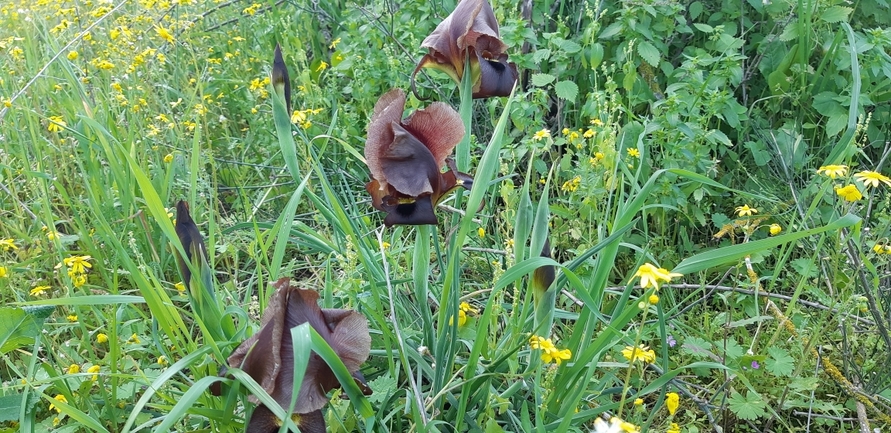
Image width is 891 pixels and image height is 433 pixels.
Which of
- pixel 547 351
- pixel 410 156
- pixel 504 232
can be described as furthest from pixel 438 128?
pixel 504 232

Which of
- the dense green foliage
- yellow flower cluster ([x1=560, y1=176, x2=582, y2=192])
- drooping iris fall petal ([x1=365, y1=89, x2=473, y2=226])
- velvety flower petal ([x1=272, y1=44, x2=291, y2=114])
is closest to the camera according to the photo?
drooping iris fall petal ([x1=365, y1=89, x2=473, y2=226])

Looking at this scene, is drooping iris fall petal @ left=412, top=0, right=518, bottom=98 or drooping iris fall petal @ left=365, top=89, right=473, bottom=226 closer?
drooping iris fall petal @ left=365, top=89, right=473, bottom=226

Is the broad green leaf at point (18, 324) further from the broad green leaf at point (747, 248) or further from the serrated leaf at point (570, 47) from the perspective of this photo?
the serrated leaf at point (570, 47)

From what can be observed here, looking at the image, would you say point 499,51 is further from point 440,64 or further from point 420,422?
point 420,422

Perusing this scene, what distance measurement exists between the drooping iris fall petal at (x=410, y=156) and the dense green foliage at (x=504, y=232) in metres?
0.07

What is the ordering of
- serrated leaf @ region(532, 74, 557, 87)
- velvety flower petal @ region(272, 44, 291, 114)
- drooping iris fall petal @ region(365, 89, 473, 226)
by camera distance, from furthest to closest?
1. serrated leaf @ region(532, 74, 557, 87)
2. velvety flower petal @ region(272, 44, 291, 114)
3. drooping iris fall petal @ region(365, 89, 473, 226)

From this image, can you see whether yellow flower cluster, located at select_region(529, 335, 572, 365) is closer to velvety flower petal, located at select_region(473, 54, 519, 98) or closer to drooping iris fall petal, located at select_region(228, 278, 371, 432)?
drooping iris fall petal, located at select_region(228, 278, 371, 432)

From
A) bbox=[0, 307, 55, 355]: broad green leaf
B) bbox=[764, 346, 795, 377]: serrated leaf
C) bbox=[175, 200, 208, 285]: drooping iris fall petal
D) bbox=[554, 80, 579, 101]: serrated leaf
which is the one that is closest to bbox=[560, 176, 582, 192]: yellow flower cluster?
bbox=[554, 80, 579, 101]: serrated leaf

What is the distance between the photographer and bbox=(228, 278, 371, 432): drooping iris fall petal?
0.96 meters

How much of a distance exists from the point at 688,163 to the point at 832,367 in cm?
A: 84

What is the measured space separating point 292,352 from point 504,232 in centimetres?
93

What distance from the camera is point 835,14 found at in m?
2.32

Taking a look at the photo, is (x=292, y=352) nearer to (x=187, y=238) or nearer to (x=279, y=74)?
(x=187, y=238)

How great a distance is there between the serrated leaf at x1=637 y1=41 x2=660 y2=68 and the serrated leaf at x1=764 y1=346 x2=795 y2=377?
1103mm
